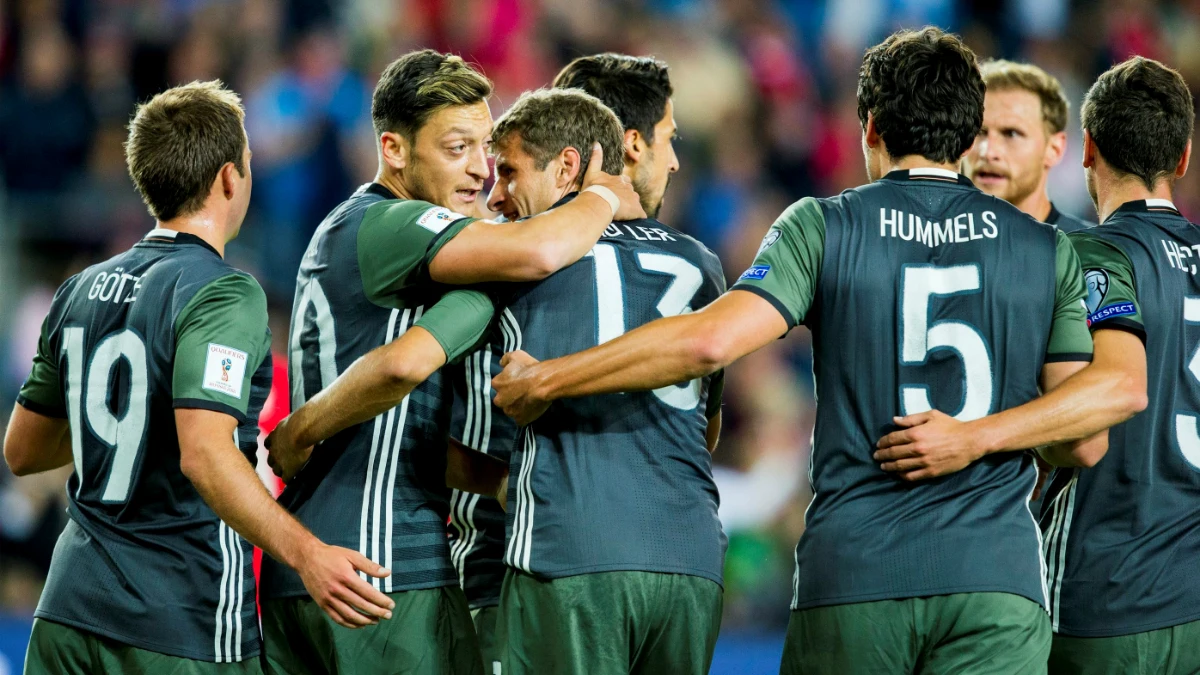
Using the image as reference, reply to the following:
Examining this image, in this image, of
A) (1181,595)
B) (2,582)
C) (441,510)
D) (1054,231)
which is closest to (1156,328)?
(1054,231)

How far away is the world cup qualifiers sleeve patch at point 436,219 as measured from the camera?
399 cm

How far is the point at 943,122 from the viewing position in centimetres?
388

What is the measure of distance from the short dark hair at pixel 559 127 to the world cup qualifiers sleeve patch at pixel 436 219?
33 cm

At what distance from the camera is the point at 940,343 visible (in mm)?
3701

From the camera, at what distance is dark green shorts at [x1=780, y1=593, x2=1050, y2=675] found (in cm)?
359

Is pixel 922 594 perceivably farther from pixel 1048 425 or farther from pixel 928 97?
pixel 928 97

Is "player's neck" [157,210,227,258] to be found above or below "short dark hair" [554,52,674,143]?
below

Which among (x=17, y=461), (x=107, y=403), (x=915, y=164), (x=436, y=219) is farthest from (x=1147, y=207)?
(x=17, y=461)

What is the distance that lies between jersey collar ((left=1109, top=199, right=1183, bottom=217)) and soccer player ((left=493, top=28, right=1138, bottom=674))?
0.60 meters

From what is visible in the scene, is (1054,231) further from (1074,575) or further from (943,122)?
(1074,575)

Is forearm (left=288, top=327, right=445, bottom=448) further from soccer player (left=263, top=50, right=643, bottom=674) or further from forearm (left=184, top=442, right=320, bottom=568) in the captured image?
forearm (left=184, top=442, right=320, bottom=568)

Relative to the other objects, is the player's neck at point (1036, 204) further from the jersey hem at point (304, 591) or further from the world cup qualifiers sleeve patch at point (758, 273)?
the jersey hem at point (304, 591)

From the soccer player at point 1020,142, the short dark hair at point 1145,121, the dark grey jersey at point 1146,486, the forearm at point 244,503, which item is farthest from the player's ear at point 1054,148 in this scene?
the forearm at point 244,503

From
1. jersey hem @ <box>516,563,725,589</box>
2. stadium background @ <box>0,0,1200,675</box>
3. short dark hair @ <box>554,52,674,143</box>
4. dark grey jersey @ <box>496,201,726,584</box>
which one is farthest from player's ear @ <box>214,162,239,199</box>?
stadium background @ <box>0,0,1200,675</box>
